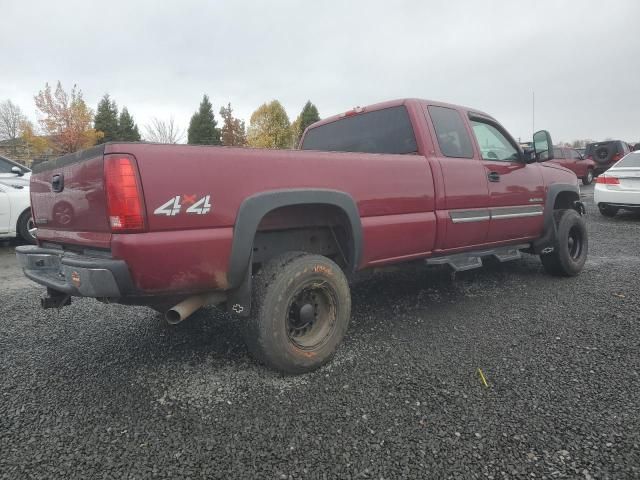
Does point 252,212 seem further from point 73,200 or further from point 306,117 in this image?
point 306,117

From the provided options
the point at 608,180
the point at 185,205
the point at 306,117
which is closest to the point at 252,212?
the point at 185,205

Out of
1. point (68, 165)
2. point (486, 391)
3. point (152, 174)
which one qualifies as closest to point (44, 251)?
point (68, 165)

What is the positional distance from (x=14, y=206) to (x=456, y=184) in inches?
262

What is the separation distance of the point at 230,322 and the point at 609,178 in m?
9.27

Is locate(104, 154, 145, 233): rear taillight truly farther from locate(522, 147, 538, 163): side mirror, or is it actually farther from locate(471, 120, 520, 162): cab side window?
locate(522, 147, 538, 163): side mirror

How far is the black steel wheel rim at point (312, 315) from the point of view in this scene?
102 inches

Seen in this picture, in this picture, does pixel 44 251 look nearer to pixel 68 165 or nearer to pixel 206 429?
pixel 68 165

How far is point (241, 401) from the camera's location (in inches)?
88.2

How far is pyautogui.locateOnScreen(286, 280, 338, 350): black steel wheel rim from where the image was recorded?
8.48 feet

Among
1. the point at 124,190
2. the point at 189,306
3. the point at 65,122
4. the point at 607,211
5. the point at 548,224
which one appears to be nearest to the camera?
the point at 124,190

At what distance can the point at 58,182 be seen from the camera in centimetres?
245

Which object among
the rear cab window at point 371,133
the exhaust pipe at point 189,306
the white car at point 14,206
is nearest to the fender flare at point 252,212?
the exhaust pipe at point 189,306

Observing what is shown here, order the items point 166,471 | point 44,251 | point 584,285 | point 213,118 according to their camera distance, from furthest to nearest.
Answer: point 213,118 → point 584,285 → point 44,251 → point 166,471

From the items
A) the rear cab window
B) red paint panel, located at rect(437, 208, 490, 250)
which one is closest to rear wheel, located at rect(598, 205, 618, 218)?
red paint panel, located at rect(437, 208, 490, 250)
